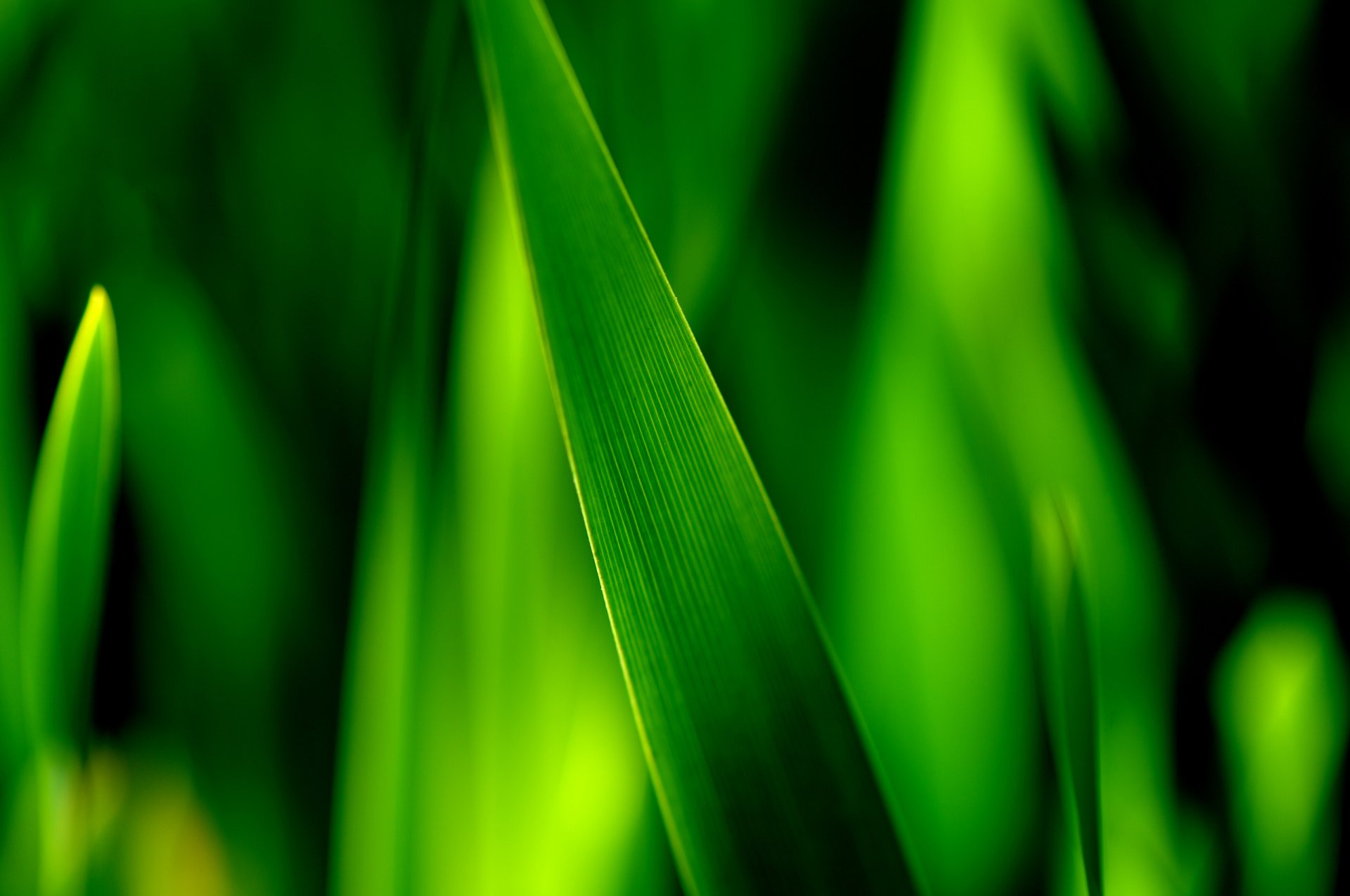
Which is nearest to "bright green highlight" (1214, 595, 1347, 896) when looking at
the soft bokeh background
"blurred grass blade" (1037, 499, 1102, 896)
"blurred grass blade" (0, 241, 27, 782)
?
the soft bokeh background

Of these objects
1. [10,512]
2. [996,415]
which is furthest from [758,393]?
[10,512]

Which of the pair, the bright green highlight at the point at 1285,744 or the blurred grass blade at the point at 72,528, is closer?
the blurred grass blade at the point at 72,528

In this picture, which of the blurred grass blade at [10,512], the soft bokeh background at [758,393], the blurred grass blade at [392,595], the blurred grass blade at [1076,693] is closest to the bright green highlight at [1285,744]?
the soft bokeh background at [758,393]

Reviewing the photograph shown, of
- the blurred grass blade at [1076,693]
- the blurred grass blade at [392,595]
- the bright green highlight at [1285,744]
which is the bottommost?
the bright green highlight at [1285,744]

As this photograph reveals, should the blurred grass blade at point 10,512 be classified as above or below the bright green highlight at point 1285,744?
above

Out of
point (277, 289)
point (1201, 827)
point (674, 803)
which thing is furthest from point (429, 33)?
point (1201, 827)

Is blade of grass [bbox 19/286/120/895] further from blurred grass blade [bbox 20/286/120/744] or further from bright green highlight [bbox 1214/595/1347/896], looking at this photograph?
bright green highlight [bbox 1214/595/1347/896]

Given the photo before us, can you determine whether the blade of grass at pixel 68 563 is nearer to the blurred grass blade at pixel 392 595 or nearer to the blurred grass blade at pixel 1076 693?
the blurred grass blade at pixel 392 595
